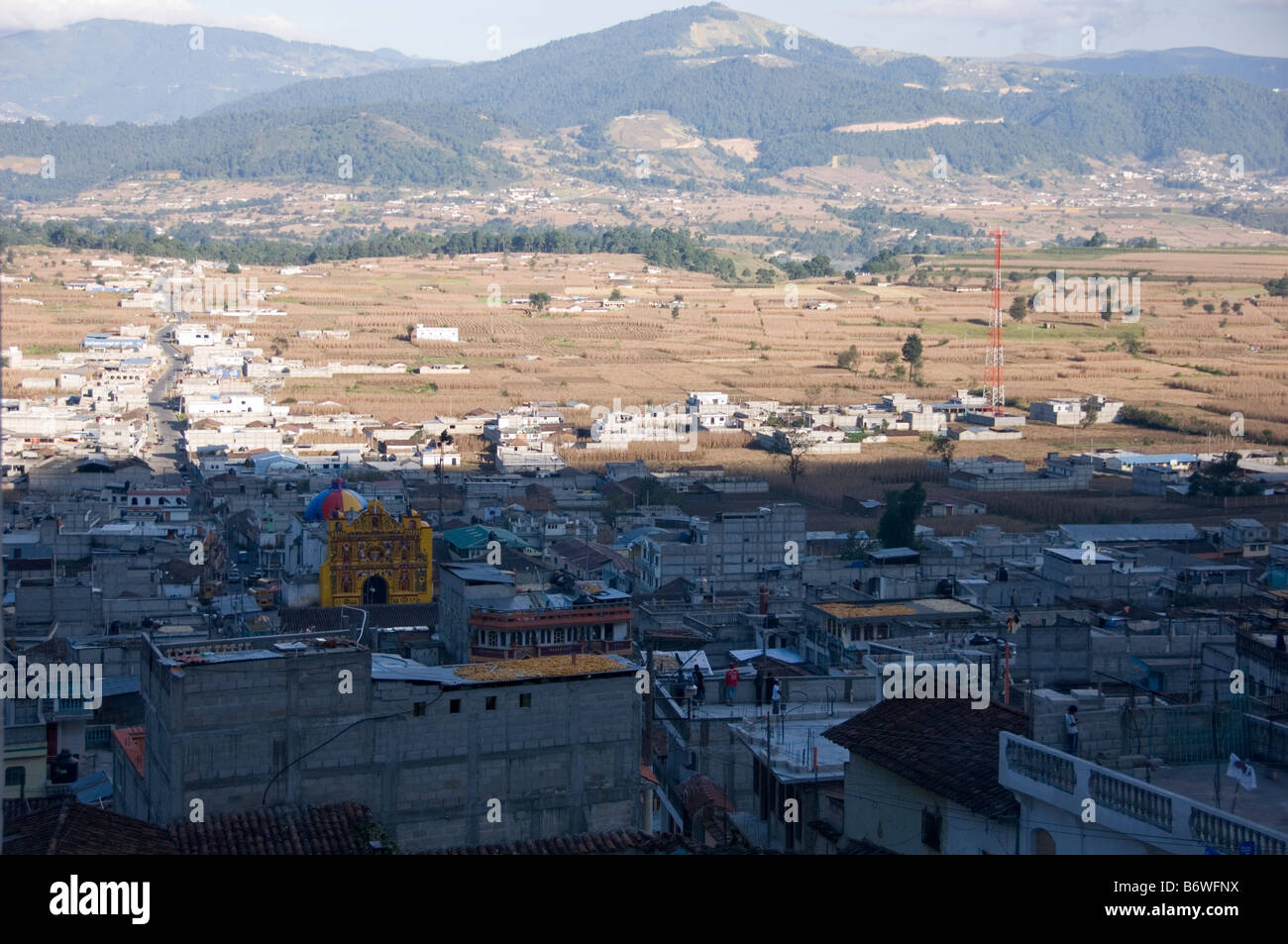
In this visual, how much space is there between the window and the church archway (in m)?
10.2

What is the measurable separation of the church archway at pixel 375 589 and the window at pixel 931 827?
10.2m

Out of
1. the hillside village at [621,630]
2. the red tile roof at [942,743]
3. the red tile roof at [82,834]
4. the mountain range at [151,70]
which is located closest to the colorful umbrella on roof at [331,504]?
the hillside village at [621,630]

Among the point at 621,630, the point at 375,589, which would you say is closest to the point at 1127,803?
the point at 621,630

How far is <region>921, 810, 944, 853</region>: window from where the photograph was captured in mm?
4695

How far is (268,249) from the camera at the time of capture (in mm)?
66125

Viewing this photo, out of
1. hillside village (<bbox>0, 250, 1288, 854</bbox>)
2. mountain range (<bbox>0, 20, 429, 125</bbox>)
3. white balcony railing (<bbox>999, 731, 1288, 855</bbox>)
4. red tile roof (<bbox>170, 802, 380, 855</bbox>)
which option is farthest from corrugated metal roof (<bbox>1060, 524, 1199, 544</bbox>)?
mountain range (<bbox>0, 20, 429, 125</bbox>)

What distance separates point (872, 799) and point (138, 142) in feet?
373

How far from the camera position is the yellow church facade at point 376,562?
14.5 meters

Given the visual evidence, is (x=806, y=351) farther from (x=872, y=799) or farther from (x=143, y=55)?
(x=143, y=55)

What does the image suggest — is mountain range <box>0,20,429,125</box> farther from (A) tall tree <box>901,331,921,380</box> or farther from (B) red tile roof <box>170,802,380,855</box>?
(B) red tile roof <box>170,802,380,855</box>

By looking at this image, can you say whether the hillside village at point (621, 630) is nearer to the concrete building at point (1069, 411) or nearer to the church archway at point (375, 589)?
the church archway at point (375, 589)

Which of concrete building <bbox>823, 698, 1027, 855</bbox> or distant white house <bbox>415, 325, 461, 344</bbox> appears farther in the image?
distant white house <bbox>415, 325, 461, 344</bbox>
